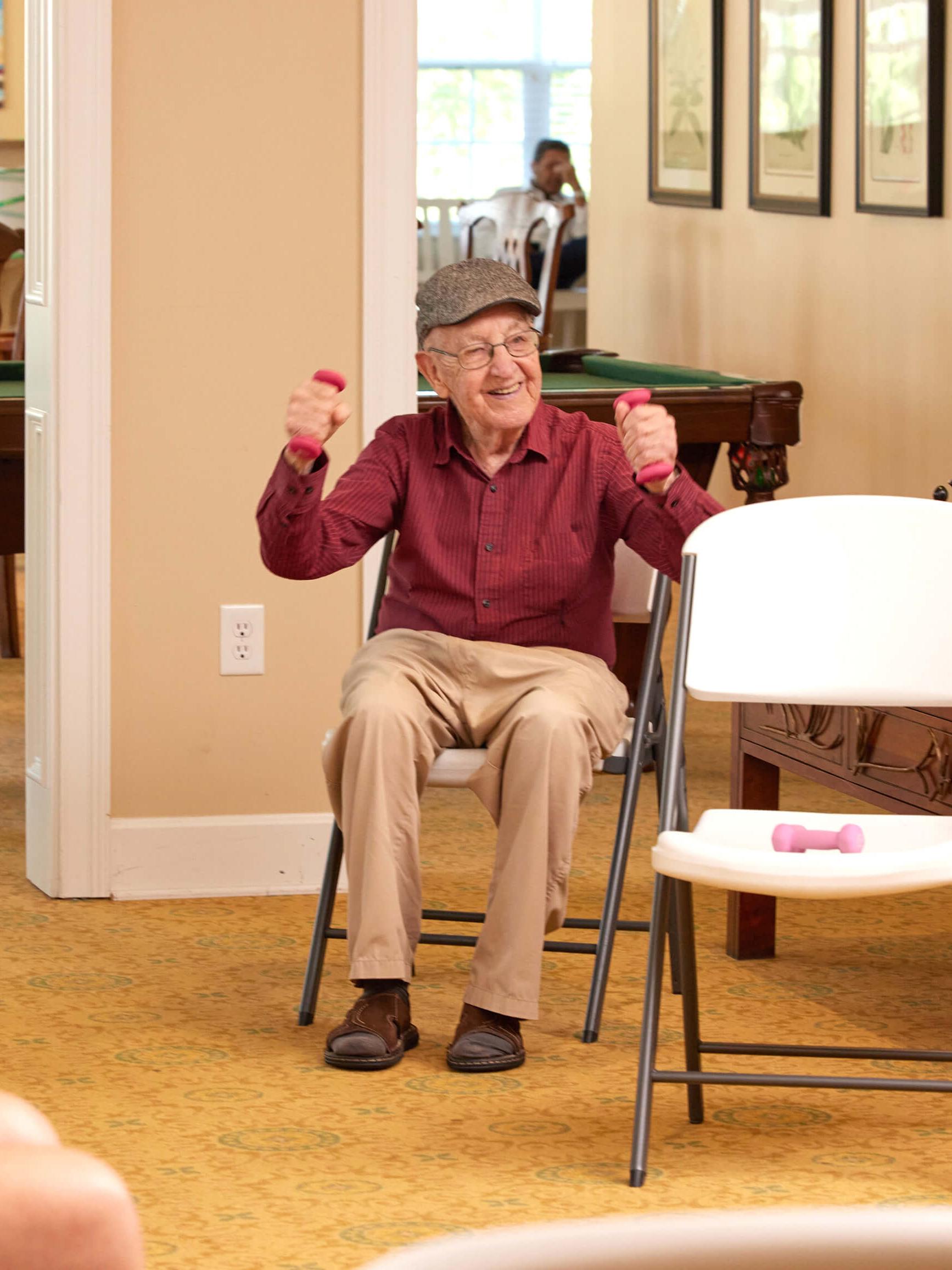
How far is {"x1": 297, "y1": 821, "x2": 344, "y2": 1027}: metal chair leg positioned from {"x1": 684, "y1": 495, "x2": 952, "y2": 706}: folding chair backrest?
648 mm

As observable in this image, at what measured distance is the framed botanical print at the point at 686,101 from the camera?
24.7 ft

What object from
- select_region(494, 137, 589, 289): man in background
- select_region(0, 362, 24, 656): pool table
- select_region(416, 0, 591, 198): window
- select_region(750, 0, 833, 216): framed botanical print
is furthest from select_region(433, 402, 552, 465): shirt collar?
select_region(416, 0, 591, 198): window

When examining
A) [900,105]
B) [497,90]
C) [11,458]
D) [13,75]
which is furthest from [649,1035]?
[497,90]

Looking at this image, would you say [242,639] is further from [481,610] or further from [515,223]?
[515,223]

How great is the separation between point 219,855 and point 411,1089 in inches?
41.6

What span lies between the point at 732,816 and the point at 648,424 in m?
0.54

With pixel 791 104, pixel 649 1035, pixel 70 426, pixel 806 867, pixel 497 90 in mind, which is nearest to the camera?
pixel 806 867

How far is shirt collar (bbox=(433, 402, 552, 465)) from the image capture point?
2.73 m

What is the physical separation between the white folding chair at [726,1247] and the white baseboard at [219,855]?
3.00 metres

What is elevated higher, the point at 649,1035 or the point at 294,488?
the point at 294,488

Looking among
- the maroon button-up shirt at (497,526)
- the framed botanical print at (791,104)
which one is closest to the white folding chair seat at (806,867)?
the maroon button-up shirt at (497,526)

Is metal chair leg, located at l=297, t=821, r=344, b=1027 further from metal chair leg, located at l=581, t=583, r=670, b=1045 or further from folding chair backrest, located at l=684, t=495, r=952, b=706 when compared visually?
folding chair backrest, located at l=684, t=495, r=952, b=706

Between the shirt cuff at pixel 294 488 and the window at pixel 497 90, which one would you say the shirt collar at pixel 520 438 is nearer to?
the shirt cuff at pixel 294 488

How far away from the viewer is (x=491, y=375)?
8.89 feet
